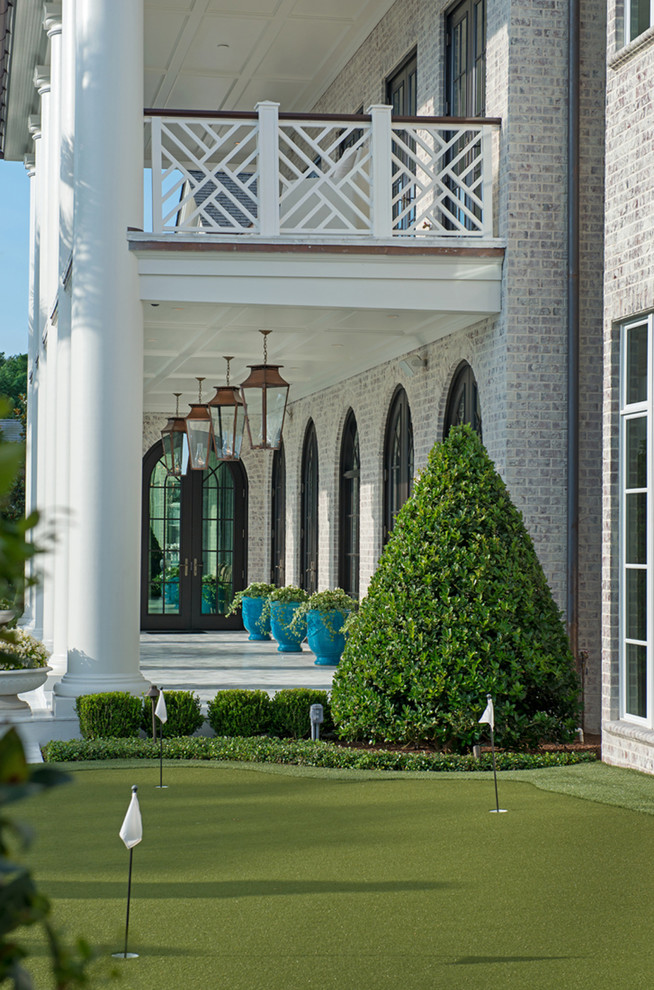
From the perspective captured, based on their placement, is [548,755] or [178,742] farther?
[178,742]

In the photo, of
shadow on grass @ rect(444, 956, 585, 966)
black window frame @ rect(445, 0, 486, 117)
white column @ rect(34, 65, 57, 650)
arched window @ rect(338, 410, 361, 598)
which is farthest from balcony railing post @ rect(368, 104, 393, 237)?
shadow on grass @ rect(444, 956, 585, 966)

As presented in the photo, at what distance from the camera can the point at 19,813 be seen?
702cm

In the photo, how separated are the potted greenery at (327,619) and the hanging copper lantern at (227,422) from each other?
2119 mm

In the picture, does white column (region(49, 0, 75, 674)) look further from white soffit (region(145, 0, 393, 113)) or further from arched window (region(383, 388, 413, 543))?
arched window (region(383, 388, 413, 543))

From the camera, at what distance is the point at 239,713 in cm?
1034

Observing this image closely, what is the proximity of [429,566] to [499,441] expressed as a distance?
224 cm

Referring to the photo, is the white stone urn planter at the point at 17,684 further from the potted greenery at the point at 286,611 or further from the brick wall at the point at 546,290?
the potted greenery at the point at 286,611

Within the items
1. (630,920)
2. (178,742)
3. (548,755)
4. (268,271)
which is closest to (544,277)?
(268,271)

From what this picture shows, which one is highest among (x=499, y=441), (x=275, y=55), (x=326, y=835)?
(x=275, y=55)

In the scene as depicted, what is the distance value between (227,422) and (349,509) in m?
3.68

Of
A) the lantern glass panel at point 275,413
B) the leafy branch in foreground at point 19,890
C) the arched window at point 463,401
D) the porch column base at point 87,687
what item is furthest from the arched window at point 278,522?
the leafy branch in foreground at point 19,890

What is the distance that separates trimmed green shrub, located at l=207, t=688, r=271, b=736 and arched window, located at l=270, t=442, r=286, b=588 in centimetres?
1155

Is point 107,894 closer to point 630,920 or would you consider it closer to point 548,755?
point 630,920

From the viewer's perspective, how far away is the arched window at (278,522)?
73.5 feet
